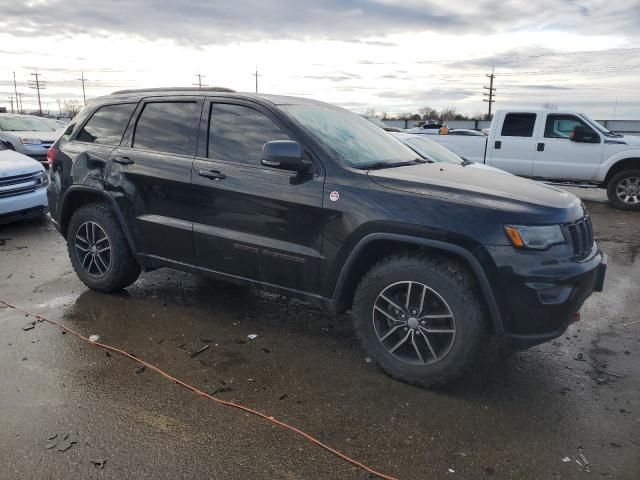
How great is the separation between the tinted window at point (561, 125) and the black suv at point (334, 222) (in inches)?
296

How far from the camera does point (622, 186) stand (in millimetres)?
10461

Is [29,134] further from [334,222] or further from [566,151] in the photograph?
[334,222]

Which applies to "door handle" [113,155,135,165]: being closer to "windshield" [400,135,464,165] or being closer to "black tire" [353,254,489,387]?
"black tire" [353,254,489,387]

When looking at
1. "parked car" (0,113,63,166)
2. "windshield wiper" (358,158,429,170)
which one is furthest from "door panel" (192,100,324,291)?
"parked car" (0,113,63,166)

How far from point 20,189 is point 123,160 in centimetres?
421

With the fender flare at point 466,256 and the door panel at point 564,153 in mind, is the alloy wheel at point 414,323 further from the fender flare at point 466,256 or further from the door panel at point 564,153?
the door panel at point 564,153

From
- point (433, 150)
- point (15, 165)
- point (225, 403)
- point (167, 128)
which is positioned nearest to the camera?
point (225, 403)

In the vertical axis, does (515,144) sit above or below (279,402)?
above

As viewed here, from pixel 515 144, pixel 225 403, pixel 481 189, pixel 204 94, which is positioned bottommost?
pixel 225 403

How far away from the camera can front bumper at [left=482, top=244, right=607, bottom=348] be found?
2992 mm

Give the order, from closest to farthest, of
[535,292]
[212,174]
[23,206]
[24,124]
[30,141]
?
[535,292] < [212,174] < [23,206] < [30,141] < [24,124]

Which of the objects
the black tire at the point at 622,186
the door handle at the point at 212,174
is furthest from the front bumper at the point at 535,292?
Answer: the black tire at the point at 622,186

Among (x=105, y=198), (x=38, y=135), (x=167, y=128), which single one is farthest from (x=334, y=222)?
(x=38, y=135)

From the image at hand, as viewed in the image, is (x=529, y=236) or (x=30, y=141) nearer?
(x=529, y=236)
